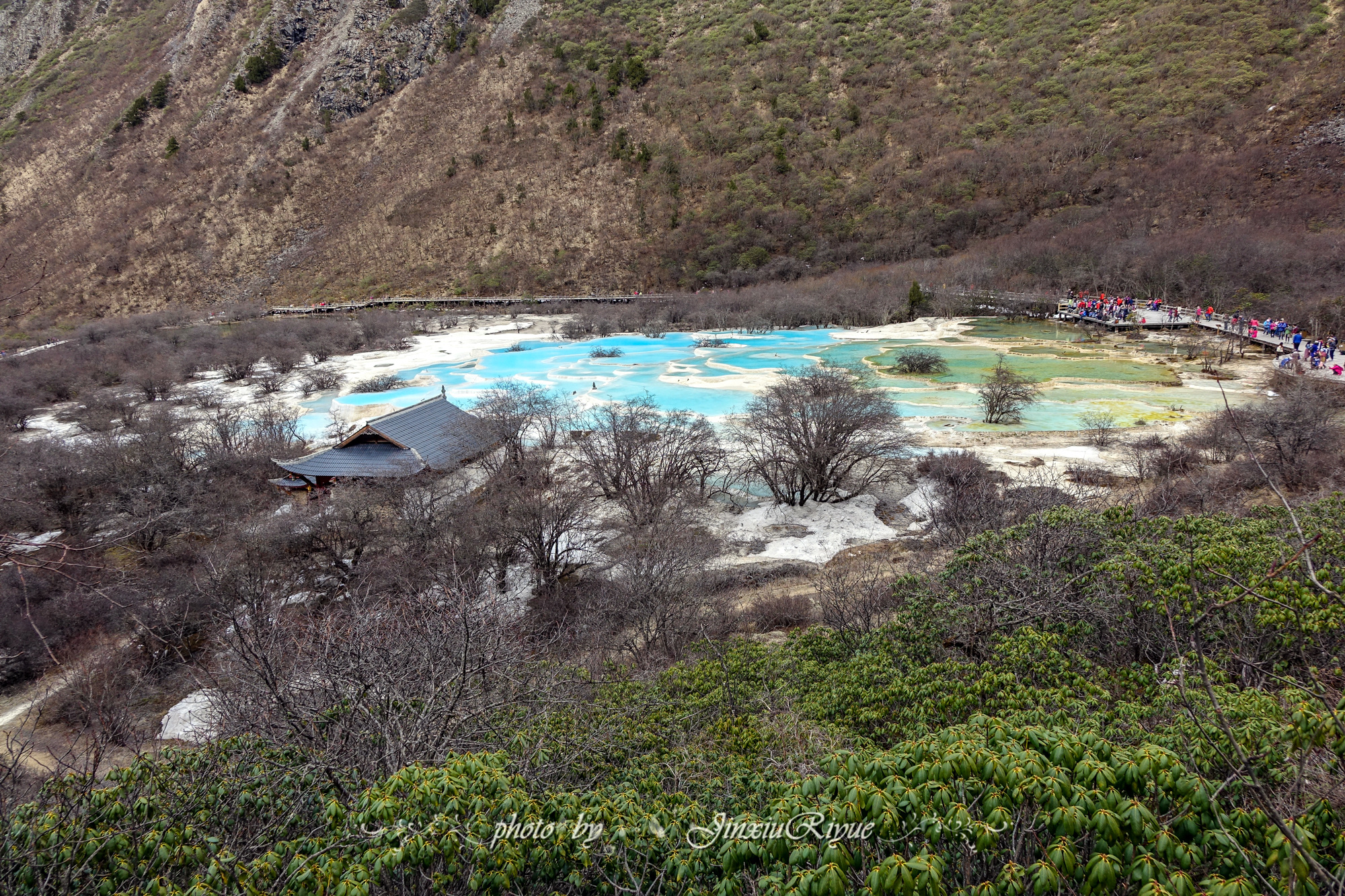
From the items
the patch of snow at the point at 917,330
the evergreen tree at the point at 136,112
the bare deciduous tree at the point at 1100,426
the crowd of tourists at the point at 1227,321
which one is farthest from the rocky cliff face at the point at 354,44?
the bare deciduous tree at the point at 1100,426

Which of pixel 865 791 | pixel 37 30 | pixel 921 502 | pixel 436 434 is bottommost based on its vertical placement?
pixel 921 502

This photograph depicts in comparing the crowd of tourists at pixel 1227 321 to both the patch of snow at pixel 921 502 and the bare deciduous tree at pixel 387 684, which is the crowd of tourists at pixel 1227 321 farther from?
the bare deciduous tree at pixel 387 684

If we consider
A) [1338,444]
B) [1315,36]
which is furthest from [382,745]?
[1315,36]

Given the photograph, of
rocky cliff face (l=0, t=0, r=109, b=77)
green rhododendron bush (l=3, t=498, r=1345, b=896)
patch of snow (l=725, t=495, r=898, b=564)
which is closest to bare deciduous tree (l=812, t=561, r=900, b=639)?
green rhododendron bush (l=3, t=498, r=1345, b=896)

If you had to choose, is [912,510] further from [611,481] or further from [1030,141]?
[1030,141]

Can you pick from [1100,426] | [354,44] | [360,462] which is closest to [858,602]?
[360,462]

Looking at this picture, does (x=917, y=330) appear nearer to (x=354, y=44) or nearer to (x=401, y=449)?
(x=401, y=449)
